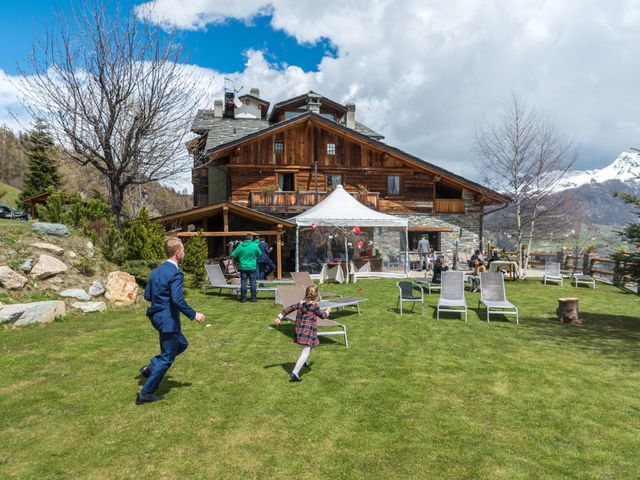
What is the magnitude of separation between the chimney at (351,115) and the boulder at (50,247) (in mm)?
25980

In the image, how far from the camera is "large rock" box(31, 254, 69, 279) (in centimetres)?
908

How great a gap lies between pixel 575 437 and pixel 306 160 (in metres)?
21.6

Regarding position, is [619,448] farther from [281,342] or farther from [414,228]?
[414,228]

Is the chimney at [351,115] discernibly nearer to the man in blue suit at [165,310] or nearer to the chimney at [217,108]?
the chimney at [217,108]

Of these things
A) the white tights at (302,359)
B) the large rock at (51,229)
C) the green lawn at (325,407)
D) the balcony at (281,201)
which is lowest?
the green lawn at (325,407)

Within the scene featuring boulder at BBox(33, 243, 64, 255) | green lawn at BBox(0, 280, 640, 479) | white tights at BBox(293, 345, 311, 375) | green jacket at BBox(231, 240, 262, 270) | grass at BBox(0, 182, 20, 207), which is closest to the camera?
green lawn at BBox(0, 280, 640, 479)

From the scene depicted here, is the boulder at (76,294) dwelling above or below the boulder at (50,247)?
below

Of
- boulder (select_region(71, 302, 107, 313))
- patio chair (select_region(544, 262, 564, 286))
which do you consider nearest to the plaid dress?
boulder (select_region(71, 302, 107, 313))

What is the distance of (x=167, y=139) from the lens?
46.3 ft

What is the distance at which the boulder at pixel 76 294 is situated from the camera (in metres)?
9.03

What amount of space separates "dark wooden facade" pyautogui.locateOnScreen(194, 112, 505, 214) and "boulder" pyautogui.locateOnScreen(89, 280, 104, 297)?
1345 centimetres

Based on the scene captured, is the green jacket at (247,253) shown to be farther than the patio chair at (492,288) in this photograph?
Yes

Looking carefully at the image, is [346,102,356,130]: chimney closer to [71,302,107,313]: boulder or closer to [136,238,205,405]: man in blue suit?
[71,302,107,313]: boulder

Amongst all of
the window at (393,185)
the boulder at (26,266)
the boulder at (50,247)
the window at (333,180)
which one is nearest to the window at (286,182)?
the window at (333,180)
